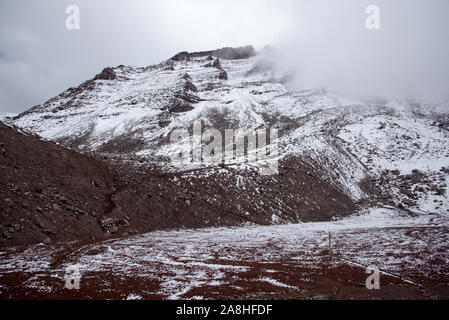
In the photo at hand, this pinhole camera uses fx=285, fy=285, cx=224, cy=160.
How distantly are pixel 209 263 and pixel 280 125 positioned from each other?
6960 cm

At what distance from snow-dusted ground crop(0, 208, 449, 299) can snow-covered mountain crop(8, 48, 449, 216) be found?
16906mm

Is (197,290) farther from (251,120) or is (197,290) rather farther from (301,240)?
(251,120)

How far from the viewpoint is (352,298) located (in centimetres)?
769

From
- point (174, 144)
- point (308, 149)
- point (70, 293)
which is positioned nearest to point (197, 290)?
point (70, 293)

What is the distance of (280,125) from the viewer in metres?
78.9

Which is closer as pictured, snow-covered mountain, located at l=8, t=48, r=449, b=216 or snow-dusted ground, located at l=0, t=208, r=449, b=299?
snow-dusted ground, located at l=0, t=208, r=449, b=299

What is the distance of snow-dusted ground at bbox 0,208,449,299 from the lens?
9.07 meters

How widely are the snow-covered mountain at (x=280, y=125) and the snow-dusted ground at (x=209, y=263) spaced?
16.9 m

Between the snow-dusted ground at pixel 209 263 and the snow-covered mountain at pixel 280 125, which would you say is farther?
the snow-covered mountain at pixel 280 125

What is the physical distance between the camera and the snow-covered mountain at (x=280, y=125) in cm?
4269

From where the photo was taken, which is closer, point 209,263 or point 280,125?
point 209,263

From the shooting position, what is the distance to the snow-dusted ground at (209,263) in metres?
9.07

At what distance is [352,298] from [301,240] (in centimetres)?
1216
